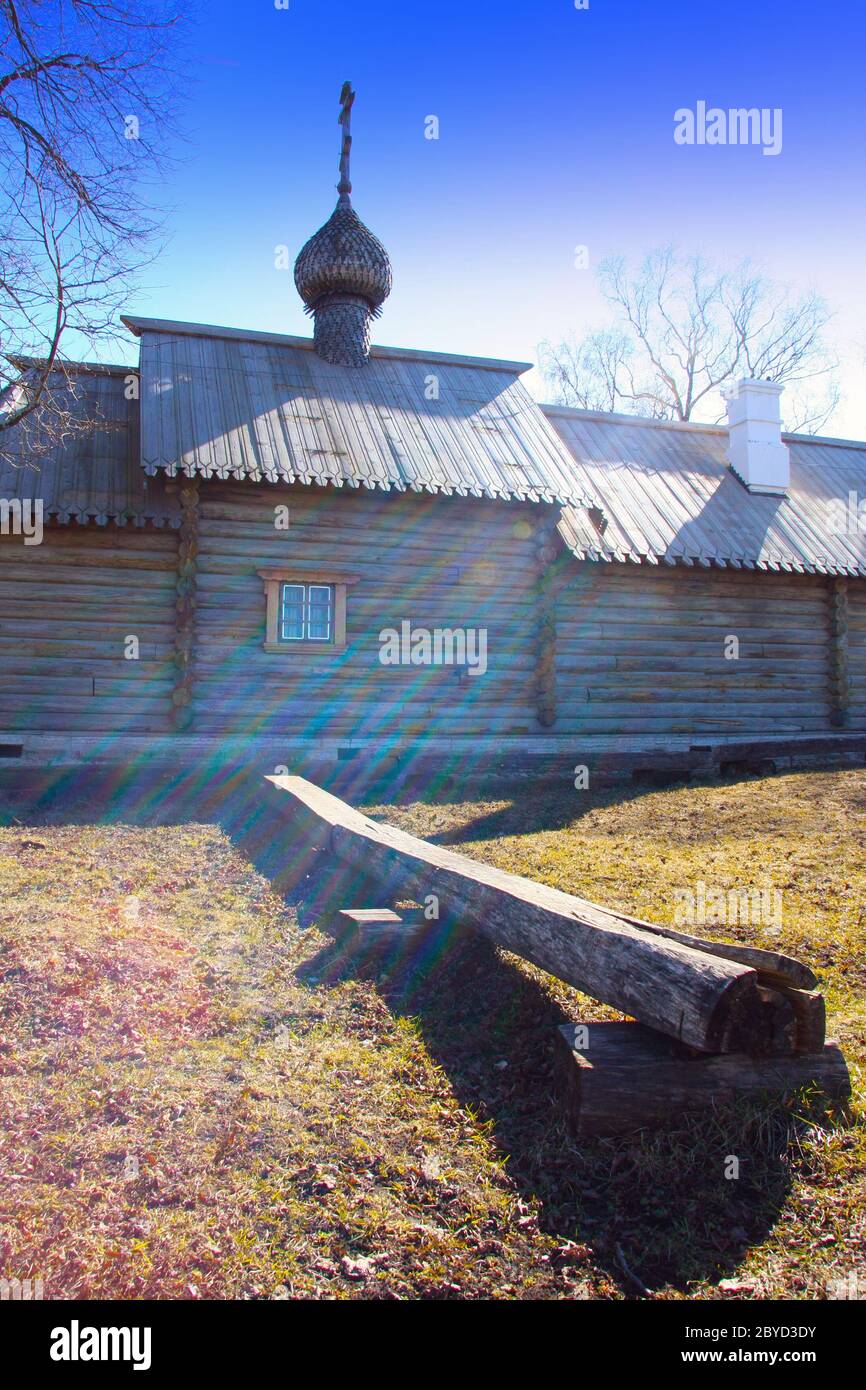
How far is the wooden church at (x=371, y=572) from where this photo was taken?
11.0 metres

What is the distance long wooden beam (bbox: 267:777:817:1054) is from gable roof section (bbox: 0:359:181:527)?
7.30 meters

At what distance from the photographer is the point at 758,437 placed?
16.3 metres

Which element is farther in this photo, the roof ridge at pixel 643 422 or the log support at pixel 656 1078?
the roof ridge at pixel 643 422

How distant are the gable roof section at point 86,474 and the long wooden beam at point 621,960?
730 centimetres

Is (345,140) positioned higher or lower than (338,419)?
higher

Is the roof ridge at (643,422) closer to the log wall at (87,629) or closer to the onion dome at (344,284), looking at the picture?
the onion dome at (344,284)

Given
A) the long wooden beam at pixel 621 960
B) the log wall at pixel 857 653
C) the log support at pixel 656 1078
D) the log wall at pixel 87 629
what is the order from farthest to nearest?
the log wall at pixel 857 653
the log wall at pixel 87 629
the log support at pixel 656 1078
the long wooden beam at pixel 621 960

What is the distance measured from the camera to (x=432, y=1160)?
9.93 ft

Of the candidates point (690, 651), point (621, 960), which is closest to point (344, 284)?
point (690, 651)

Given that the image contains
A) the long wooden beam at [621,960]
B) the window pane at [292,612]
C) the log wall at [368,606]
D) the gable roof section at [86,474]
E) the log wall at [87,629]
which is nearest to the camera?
the long wooden beam at [621,960]

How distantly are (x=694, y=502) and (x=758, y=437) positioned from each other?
2774mm

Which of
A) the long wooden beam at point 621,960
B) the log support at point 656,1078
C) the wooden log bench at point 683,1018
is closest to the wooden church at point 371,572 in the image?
the long wooden beam at point 621,960

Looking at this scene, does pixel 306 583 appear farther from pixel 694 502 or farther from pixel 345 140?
pixel 345 140
